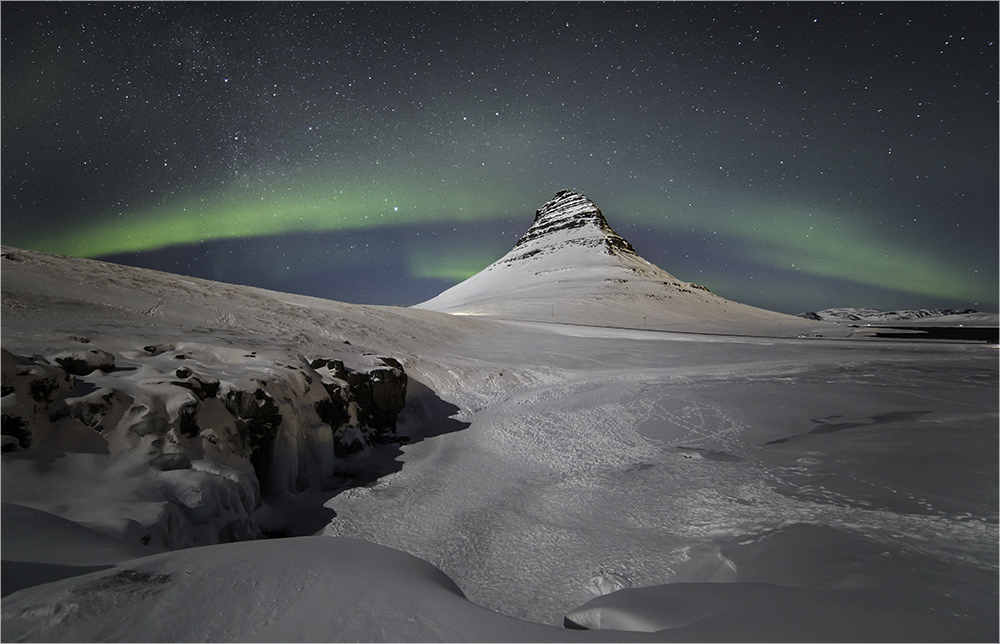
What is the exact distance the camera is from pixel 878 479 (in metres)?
4.71

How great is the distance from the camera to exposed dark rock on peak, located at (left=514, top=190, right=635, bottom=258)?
108 meters

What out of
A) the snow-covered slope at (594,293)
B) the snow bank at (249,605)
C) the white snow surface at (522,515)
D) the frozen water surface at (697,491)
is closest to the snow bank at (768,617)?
the white snow surface at (522,515)

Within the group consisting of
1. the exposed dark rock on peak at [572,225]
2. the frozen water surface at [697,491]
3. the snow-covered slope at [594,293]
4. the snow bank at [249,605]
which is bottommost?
the frozen water surface at [697,491]

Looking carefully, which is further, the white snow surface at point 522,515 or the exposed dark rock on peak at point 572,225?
the exposed dark rock on peak at point 572,225

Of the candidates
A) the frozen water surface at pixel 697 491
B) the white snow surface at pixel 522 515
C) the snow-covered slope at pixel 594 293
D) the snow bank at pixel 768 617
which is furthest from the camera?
the snow-covered slope at pixel 594 293

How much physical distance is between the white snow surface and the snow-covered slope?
31342mm

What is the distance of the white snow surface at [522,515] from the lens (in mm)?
2230

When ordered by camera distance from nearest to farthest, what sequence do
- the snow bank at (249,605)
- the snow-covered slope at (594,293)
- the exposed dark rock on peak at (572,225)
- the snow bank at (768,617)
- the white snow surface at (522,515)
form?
the snow bank at (249,605) < the snow bank at (768,617) < the white snow surface at (522,515) < the snow-covered slope at (594,293) < the exposed dark rock on peak at (572,225)

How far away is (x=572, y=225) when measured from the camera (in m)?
128

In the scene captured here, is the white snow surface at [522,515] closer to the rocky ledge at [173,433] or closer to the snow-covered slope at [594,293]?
the rocky ledge at [173,433]

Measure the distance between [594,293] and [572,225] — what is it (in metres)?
71.9

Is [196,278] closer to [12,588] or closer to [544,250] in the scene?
[12,588]

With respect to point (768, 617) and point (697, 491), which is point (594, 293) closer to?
point (697, 491)

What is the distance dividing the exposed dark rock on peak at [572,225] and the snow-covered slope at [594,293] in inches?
15.4
